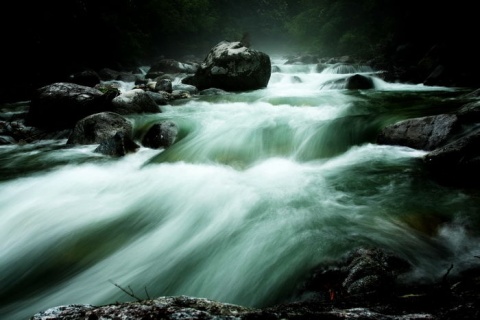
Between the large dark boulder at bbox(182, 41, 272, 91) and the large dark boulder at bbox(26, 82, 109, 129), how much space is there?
19.0ft

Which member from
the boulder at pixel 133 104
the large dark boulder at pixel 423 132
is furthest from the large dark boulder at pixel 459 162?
the boulder at pixel 133 104

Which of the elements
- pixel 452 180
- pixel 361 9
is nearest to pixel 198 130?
pixel 452 180

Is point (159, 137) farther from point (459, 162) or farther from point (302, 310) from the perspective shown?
point (302, 310)

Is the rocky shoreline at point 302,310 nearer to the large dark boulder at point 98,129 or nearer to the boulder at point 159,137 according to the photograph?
the boulder at point 159,137

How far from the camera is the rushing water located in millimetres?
3133

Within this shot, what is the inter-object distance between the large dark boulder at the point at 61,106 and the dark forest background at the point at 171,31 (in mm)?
5998

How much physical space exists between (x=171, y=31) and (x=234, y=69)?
24.1 metres

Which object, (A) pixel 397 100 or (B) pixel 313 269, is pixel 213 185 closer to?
(B) pixel 313 269

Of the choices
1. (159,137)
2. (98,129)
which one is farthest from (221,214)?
(98,129)

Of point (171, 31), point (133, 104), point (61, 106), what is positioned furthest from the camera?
point (171, 31)

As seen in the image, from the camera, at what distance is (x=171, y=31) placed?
33.6m

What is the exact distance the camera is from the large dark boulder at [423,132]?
5.23 metres

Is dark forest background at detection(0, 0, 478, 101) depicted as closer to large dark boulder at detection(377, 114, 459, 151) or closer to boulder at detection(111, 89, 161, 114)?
boulder at detection(111, 89, 161, 114)

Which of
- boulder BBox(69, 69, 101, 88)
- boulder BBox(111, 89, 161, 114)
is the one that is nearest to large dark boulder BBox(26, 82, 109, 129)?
boulder BBox(111, 89, 161, 114)
